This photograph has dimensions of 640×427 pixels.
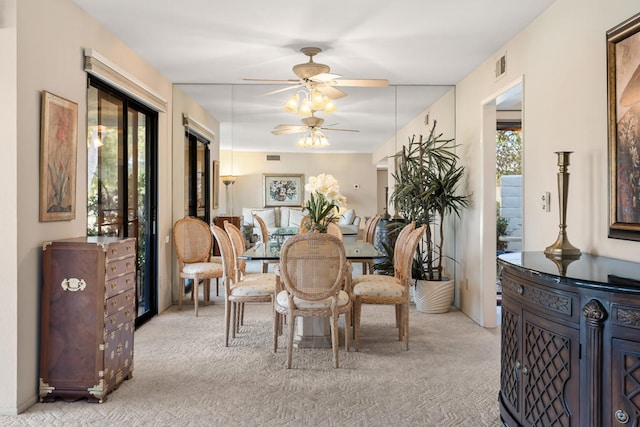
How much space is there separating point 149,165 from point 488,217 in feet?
11.4

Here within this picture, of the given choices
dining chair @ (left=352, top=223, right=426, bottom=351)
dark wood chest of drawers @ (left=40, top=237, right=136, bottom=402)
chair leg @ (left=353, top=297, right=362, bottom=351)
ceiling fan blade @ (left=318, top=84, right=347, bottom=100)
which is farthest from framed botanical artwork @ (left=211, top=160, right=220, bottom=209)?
dark wood chest of drawers @ (left=40, top=237, right=136, bottom=402)

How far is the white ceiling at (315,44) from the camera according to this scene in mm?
3514

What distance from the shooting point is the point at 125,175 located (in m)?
4.54

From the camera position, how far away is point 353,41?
13.8 ft

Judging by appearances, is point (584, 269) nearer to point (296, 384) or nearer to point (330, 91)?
point (296, 384)

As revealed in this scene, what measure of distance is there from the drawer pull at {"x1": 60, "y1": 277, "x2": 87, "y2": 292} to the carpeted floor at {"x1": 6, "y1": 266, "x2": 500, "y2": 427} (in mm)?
670

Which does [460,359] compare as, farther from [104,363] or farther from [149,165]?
[149,165]

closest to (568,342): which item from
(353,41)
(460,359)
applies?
(460,359)

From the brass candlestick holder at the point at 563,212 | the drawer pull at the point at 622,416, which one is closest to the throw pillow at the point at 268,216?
the brass candlestick holder at the point at 563,212

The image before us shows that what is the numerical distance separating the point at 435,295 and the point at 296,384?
256 centimetres

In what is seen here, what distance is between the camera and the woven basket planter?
5441 millimetres

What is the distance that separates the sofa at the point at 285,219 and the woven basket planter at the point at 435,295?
3.06 ft

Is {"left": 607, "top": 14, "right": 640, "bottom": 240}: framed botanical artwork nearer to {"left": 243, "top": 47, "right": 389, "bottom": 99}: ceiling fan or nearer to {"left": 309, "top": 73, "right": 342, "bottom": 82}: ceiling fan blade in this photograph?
{"left": 243, "top": 47, "right": 389, "bottom": 99}: ceiling fan
